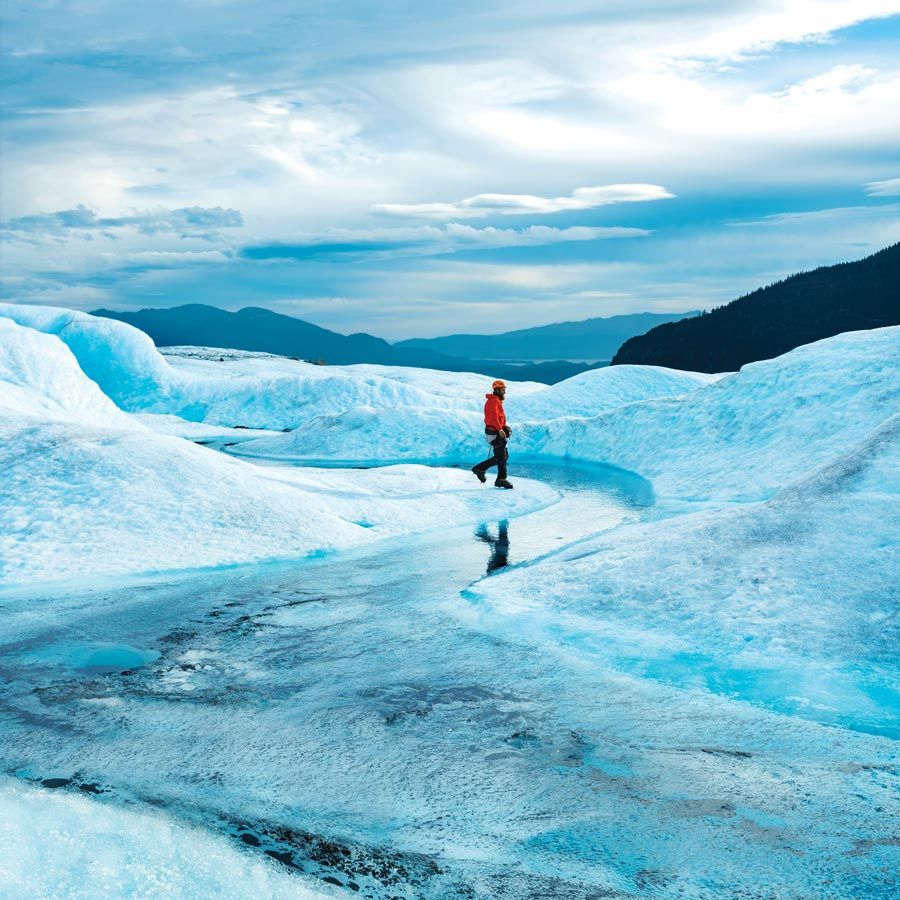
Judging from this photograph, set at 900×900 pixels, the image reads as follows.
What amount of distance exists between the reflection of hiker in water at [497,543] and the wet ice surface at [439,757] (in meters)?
2.25

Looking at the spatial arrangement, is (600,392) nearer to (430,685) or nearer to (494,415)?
(494,415)

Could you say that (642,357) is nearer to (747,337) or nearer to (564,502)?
(747,337)

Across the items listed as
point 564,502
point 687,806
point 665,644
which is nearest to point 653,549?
point 665,644

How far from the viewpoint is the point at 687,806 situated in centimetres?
431

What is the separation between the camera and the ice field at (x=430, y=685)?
3.91 metres

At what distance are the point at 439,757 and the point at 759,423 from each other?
51.5ft

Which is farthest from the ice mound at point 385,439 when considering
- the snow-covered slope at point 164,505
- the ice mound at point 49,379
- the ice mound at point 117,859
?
the ice mound at point 117,859

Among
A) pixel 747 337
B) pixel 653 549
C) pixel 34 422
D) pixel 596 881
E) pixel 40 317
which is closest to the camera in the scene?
pixel 596 881

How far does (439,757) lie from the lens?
4910 millimetres

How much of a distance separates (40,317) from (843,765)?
45.4 m

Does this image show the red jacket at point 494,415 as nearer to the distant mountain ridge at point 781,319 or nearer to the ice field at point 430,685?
the ice field at point 430,685

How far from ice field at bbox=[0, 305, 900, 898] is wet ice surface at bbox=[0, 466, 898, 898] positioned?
0.02 m

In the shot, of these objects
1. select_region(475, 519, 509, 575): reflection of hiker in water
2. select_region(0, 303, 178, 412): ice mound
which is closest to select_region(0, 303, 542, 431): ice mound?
select_region(0, 303, 178, 412): ice mound

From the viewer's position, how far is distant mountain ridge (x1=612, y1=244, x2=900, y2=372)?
3590 inches
